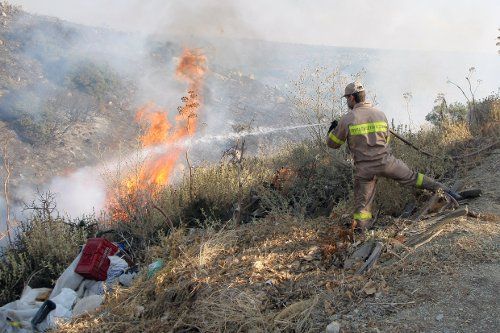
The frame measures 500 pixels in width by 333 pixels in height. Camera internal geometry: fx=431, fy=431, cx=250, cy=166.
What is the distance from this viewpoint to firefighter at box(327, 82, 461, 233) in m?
4.80

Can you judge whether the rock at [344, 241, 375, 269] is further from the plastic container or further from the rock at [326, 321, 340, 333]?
the plastic container

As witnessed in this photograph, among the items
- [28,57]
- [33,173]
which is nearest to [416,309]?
[33,173]

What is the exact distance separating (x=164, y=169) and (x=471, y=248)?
766cm

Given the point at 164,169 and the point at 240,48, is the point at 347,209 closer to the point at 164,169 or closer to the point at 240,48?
the point at 164,169

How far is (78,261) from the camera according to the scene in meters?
5.23

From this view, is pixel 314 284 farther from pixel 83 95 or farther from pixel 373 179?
pixel 83 95

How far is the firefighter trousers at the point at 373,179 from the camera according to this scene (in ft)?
15.7

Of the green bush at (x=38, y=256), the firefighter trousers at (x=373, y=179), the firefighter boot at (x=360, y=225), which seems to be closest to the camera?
the firefighter boot at (x=360, y=225)

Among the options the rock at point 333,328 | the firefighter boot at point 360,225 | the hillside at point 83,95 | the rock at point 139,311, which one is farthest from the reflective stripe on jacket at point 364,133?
the hillside at point 83,95

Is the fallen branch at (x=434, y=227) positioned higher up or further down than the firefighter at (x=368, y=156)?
further down

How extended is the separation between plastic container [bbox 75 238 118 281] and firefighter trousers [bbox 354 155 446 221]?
3.09 metres

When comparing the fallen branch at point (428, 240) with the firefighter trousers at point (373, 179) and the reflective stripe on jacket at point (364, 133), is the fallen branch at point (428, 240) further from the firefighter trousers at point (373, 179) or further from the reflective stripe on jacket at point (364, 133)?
the reflective stripe on jacket at point (364, 133)

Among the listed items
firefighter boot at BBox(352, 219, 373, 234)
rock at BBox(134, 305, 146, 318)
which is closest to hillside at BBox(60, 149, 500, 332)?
rock at BBox(134, 305, 146, 318)

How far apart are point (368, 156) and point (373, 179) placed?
274 mm
